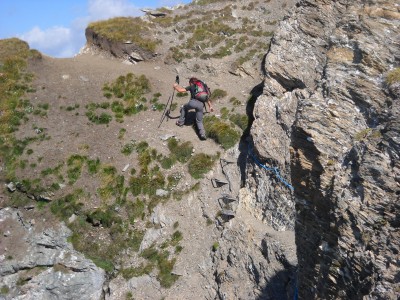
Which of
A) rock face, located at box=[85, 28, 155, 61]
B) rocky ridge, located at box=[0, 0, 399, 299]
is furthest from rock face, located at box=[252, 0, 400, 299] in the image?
rock face, located at box=[85, 28, 155, 61]

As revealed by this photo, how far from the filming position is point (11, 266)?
2583 centimetres

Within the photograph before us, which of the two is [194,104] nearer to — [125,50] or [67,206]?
[67,206]

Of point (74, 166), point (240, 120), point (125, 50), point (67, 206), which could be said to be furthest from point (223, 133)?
point (125, 50)

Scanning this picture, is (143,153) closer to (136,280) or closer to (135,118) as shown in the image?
(135,118)

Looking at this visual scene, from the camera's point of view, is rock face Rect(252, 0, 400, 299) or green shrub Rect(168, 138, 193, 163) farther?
green shrub Rect(168, 138, 193, 163)

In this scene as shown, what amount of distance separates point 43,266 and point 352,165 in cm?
2214

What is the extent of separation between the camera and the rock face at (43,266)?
25.2m

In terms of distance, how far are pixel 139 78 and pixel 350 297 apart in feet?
97.1

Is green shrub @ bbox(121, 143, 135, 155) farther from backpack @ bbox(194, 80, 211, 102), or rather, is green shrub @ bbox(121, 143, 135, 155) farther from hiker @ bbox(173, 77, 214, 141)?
backpack @ bbox(194, 80, 211, 102)

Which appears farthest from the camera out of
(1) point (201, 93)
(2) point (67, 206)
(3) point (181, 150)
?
(3) point (181, 150)

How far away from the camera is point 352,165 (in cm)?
918

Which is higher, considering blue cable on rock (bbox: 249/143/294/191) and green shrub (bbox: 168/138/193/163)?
blue cable on rock (bbox: 249/143/294/191)

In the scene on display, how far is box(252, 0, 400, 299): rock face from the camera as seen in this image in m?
8.38

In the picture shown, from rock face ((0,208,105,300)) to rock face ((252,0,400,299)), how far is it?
1778 cm
